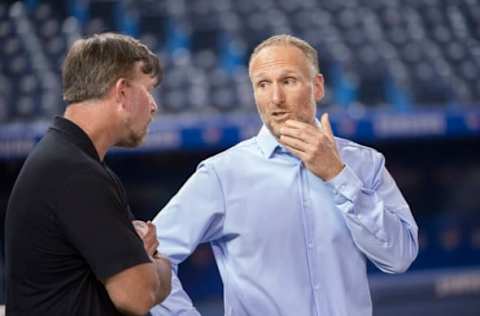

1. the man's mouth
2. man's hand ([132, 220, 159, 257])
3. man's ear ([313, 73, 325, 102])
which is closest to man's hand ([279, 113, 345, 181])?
the man's mouth

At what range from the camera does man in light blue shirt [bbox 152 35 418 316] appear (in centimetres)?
205

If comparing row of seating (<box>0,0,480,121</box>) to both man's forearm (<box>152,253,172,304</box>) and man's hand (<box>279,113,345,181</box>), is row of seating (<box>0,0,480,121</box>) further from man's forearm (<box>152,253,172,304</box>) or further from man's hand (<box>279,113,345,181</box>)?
man's forearm (<box>152,253,172,304</box>)

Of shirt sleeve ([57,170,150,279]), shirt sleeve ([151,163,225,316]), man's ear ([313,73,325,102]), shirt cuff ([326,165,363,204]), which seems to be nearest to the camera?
shirt sleeve ([57,170,150,279])

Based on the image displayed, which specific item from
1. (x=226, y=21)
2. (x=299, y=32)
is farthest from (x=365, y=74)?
(x=226, y=21)

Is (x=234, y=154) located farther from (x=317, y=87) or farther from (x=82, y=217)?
(x=82, y=217)

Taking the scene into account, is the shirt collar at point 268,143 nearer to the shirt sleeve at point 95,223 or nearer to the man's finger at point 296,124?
the man's finger at point 296,124

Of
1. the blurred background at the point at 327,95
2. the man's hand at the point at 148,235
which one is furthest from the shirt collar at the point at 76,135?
the blurred background at the point at 327,95

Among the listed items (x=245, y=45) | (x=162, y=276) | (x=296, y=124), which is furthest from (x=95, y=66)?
(x=245, y=45)

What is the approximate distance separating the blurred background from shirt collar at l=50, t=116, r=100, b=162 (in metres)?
4.02

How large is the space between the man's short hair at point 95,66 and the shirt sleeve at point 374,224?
610 millimetres

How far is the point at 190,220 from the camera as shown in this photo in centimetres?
215

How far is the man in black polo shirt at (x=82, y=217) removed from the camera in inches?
62.3

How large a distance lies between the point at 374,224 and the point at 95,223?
2.44 ft

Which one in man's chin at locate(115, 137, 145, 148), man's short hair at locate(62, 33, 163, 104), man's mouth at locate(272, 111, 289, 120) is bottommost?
man's mouth at locate(272, 111, 289, 120)
